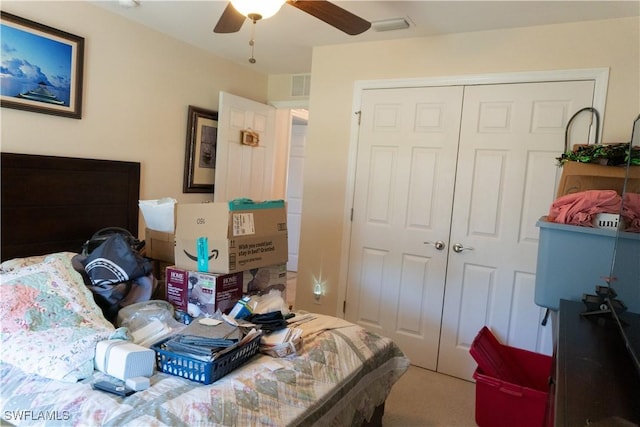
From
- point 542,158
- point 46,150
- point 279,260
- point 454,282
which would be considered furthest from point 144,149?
point 542,158

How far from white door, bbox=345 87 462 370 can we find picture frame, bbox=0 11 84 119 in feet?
6.64

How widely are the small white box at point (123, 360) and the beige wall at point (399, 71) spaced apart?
214cm

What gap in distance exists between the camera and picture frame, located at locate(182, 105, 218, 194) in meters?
3.81

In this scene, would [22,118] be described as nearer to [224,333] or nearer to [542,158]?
[224,333]

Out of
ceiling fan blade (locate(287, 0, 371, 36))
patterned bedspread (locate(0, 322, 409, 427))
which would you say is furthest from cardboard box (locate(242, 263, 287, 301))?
ceiling fan blade (locate(287, 0, 371, 36))

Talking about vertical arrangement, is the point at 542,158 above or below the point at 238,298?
above

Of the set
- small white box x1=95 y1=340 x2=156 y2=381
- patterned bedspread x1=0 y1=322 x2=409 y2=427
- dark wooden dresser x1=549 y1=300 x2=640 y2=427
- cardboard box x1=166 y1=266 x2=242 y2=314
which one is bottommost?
patterned bedspread x1=0 y1=322 x2=409 y2=427

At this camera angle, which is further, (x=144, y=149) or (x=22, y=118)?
(x=144, y=149)

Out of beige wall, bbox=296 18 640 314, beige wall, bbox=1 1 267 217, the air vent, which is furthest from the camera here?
the air vent

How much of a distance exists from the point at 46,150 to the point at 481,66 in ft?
9.61

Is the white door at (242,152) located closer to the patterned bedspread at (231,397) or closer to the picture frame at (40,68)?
the picture frame at (40,68)

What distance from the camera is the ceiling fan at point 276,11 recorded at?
70.2 inches

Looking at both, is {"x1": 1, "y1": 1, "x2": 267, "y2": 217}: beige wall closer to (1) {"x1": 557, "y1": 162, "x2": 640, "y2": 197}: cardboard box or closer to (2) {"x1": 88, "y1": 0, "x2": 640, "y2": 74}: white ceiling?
(2) {"x1": 88, "y1": 0, "x2": 640, "y2": 74}: white ceiling

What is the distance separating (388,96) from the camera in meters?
3.28
